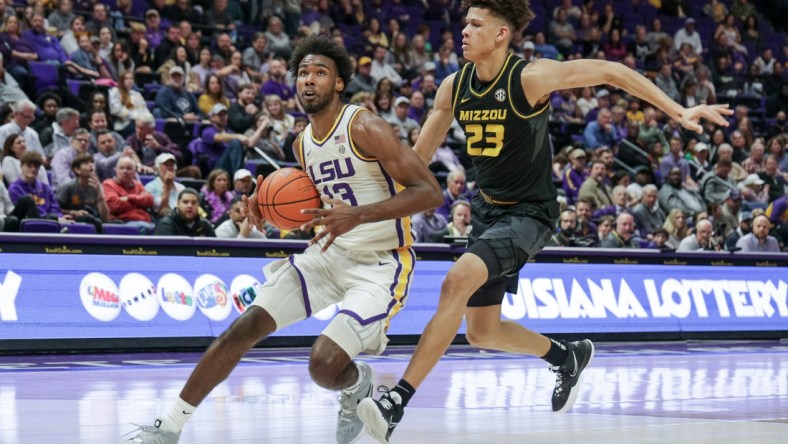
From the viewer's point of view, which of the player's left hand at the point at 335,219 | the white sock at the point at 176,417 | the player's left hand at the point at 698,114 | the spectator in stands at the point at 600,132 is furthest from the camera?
the spectator in stands at the point at 600,132

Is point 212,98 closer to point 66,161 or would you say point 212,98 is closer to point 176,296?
point 66,161

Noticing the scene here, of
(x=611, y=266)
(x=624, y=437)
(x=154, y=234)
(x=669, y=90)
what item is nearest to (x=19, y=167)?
(x=154, y=234)

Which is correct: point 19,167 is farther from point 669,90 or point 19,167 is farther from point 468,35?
point 669,90

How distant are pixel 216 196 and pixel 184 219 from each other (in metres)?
1.32

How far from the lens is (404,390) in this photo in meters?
5.73

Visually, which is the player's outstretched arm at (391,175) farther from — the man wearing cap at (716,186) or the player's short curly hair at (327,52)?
the man wearing cap at (716,186)

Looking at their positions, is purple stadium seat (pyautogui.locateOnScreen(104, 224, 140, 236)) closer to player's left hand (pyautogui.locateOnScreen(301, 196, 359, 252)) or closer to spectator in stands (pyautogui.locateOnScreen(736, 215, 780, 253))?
player's left hand (pyautogui.locateOnScreen(301, 196, 359, 252))

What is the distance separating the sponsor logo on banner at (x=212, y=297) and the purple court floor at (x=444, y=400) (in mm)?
473

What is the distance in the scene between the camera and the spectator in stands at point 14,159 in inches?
495

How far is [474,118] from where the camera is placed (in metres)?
6.66

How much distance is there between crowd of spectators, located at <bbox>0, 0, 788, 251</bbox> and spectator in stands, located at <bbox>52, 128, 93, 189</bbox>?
0.02 meters

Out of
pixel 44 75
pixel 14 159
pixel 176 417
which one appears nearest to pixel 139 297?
pixel 14 159

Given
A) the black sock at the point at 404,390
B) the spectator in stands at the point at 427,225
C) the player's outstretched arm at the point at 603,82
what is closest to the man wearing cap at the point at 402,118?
the spectator in stands at the point at 427,225

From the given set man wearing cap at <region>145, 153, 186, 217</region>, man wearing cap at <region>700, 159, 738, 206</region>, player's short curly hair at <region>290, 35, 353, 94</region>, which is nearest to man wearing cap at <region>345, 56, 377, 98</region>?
man wearing cap at <region>145, 153, 186, 217</region>
